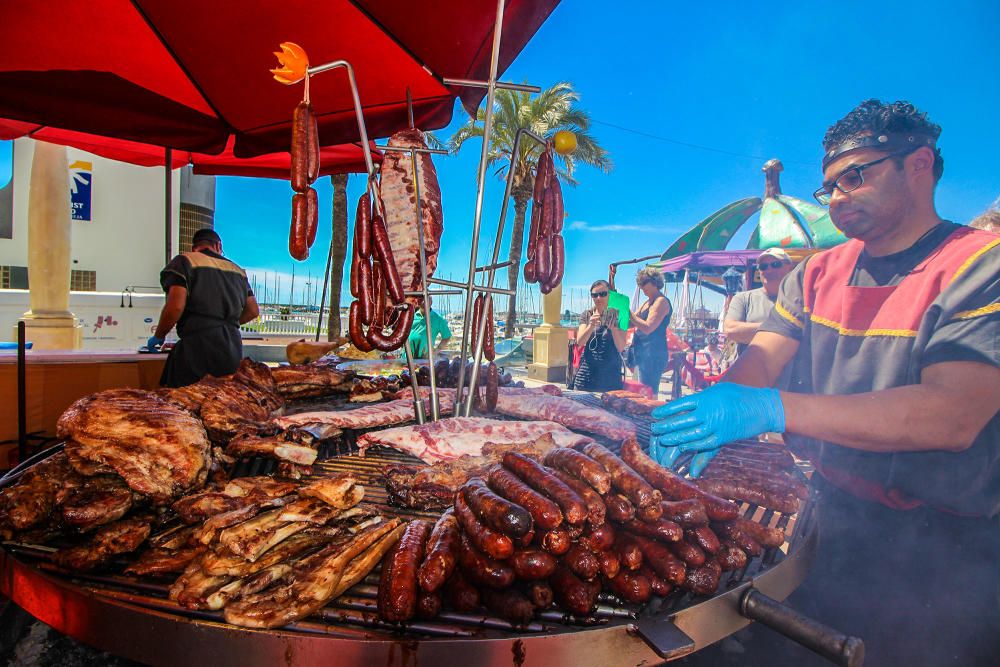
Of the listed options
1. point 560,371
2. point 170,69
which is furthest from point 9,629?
point 560,371

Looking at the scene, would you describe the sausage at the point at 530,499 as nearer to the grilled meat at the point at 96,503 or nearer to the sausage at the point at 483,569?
the sausage at the point at 483,569

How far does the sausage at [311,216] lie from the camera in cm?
240

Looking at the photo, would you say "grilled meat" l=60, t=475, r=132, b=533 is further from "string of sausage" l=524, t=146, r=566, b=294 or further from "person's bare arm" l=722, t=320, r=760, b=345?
"person's bare arm" l=722, t=320, r=760, b=345

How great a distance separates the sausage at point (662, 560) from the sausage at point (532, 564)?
37 cm

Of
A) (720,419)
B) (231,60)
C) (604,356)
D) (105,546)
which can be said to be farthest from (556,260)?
(604,356)

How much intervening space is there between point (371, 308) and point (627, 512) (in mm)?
1844

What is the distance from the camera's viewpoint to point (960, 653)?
2463 millimetres

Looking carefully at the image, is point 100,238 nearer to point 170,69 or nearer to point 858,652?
point 170,69

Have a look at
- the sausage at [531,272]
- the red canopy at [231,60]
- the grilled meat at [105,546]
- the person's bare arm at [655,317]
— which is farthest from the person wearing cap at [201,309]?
the person's bare arm at [655,317]

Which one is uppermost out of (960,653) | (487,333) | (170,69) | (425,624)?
(170,69)

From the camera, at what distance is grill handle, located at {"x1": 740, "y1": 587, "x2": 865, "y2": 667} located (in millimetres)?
1203

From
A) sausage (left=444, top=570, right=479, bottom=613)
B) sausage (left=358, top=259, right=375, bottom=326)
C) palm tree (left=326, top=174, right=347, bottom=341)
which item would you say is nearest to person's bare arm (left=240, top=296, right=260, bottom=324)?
sausage (left=358, top=259, right=375, bottom=326)

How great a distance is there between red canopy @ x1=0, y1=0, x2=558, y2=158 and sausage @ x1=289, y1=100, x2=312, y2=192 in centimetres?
143

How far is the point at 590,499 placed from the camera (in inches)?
67.3
